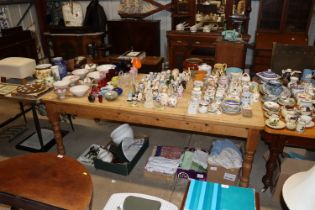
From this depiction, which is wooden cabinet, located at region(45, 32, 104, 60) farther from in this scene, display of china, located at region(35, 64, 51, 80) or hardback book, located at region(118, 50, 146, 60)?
display of china, located at region(35, 64, 51, 80)

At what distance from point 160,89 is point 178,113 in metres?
0.38

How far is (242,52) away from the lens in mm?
4070

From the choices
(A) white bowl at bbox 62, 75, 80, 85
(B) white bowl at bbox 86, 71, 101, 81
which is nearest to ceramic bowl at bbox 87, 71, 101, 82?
(B) white bowl at bbox 86, 71, 101, 81

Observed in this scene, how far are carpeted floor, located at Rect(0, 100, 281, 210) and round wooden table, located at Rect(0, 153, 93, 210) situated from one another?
2.47ft

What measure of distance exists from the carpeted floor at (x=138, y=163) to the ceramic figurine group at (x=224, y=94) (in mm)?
848

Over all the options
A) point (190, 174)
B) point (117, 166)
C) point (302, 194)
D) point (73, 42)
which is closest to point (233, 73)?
point (190, 174)

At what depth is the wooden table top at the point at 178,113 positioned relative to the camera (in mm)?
1976

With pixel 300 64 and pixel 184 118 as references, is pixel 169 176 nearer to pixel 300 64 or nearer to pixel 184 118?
pixel 184 118

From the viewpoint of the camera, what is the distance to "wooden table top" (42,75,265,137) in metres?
1.98

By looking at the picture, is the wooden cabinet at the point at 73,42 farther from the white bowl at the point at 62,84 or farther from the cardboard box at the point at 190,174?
the cardboard box at the point at 190,174

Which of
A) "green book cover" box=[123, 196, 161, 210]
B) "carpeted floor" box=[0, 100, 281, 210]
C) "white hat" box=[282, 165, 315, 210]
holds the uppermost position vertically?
"white hat" box=[282, 165, 315, 210]

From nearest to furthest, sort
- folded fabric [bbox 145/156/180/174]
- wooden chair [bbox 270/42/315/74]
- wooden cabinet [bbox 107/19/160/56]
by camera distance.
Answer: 1. folded fabric [bbox 145/156/180/174]
2. wooden chair [bbox 270/42/315/74]
3. wooden cabinet [bbox 107/19/160/56]

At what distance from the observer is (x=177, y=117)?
209 cm

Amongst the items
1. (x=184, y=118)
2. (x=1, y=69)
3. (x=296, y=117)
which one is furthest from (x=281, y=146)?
(x=1, y=69)
